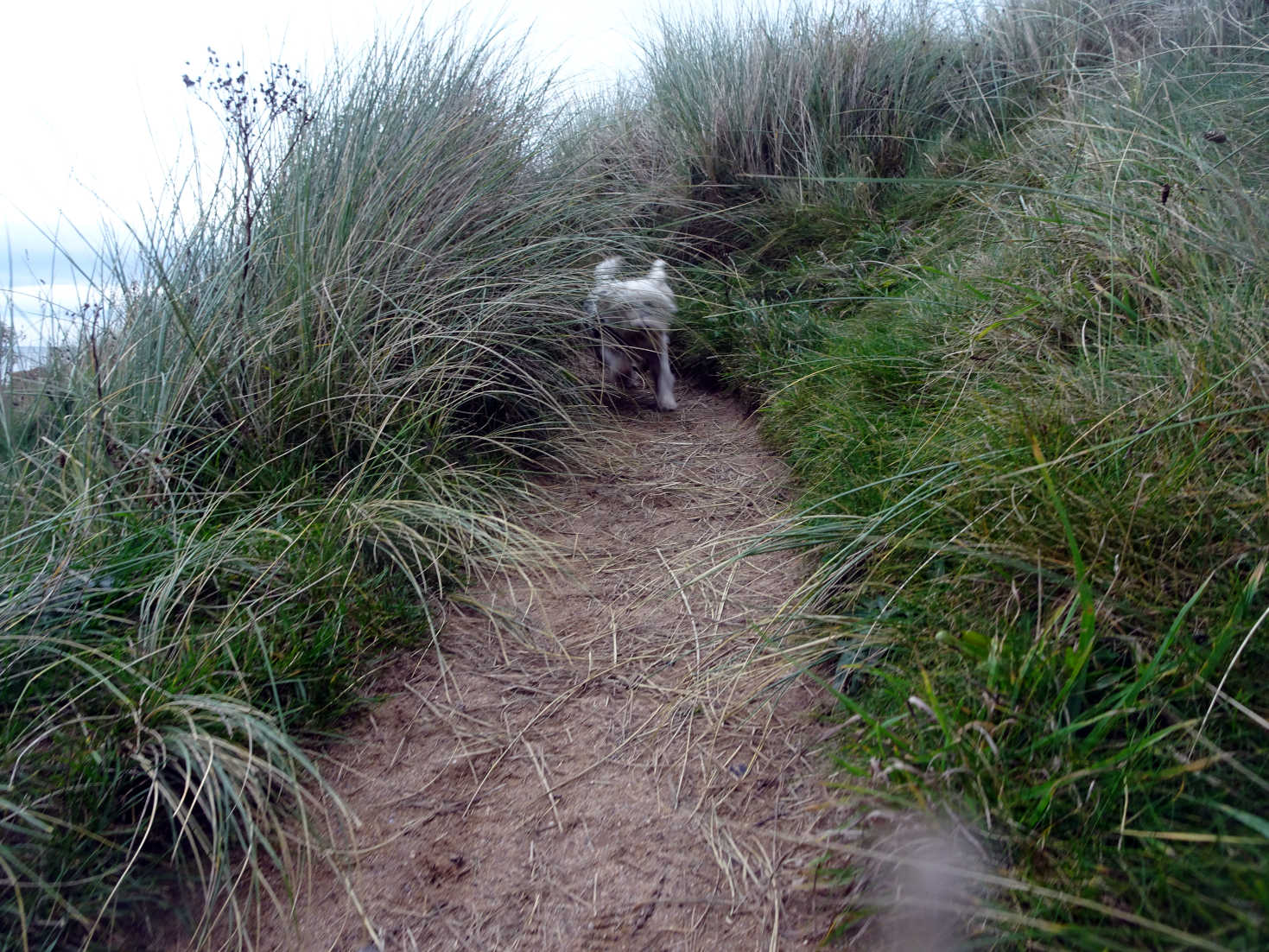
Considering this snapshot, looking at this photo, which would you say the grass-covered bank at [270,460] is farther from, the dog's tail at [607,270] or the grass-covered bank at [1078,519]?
the grass-covered bank at [1078,519]

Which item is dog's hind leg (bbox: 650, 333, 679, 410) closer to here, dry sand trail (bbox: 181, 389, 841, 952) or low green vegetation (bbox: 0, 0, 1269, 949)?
low green vegetation (bbox: 0, 0, 1269, 949)

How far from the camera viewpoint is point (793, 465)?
9.56 ft

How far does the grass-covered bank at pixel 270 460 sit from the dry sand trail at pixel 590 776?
144 millimetres

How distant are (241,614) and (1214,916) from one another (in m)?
1.94

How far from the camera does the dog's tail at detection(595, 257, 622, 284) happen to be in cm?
351

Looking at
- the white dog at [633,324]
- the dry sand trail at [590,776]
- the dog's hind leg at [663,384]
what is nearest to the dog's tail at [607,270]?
the white dog at [633,324]

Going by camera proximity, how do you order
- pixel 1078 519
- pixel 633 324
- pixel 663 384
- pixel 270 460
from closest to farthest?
pixel 1078 519, pixel 270 460, pixel 633 324, pixel 663 384

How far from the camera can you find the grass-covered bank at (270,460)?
5.25 ft

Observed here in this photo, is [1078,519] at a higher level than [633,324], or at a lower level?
lower

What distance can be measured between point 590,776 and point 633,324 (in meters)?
2.12

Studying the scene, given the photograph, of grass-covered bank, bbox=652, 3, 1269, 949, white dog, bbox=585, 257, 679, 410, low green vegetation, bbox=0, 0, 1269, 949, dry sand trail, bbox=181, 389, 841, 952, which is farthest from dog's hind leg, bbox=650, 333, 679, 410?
dry sand trail, bbox=181, 389, 841, 952

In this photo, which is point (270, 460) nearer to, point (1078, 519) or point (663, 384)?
point (663, 384)

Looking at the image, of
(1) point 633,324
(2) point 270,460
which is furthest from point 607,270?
(2) point 270,460

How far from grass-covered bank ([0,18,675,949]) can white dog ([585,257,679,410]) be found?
14 cm
